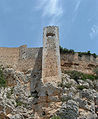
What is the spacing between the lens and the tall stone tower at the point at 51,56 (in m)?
19.0

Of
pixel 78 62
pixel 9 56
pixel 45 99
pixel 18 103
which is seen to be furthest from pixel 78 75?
pixel 9 56

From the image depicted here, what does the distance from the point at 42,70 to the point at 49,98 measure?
2960mm

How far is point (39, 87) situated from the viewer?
61.4 feet

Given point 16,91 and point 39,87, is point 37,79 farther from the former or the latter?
point 16,91

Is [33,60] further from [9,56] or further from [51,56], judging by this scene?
[9,56]

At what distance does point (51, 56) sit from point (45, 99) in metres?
4.31

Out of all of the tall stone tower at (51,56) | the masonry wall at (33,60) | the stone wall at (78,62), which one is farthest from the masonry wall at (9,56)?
the stone wall at (78,62)

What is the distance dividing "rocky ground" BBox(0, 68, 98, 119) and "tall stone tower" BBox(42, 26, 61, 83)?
0.76m

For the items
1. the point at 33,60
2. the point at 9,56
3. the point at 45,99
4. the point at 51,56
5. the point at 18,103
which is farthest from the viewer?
the point at 9,56

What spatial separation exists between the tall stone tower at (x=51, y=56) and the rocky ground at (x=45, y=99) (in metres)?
0.76

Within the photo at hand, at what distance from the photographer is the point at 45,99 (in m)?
17.4

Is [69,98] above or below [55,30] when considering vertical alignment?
below

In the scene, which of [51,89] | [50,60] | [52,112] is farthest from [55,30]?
[52,112]

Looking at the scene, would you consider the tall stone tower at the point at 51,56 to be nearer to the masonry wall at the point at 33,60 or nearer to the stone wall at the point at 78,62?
the masonry wall at the point at 33,60
